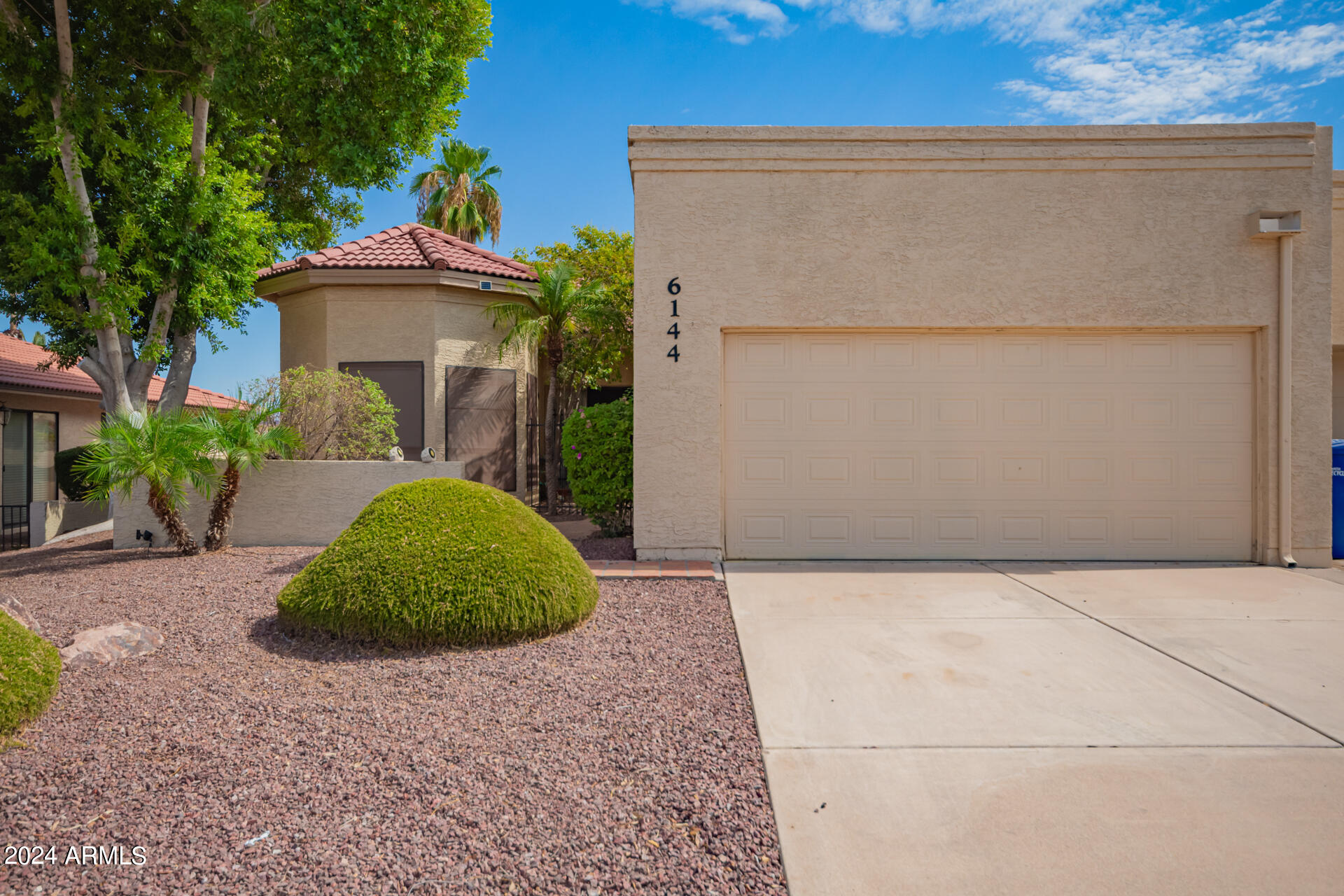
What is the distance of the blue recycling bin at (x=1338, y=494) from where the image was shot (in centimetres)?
736

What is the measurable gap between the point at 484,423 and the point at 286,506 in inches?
152

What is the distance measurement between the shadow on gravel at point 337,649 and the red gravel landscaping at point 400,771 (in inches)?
0.9

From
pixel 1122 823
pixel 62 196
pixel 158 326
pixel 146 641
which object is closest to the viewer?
pixel 1122 823

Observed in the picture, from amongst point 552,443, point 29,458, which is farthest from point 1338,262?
point 29,458

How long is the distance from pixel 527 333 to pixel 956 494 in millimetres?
7583

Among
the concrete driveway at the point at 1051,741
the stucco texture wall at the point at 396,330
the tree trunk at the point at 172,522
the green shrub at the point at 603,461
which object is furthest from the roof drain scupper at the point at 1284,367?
the tree trunk at the point at 172,522

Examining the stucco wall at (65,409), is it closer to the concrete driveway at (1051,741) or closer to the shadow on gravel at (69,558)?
the shadow on gravel at (69,558)

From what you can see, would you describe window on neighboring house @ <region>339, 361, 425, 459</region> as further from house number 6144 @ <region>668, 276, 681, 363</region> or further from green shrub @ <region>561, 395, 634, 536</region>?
house number 6144 @ <region>668, 276, 681, 363</region>

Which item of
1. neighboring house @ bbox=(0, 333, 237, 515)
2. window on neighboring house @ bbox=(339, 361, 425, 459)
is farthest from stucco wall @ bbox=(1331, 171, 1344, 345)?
neighboring house @ bbox=(0, 333, 237, 515)

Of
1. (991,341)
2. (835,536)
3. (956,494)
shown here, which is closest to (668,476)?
(835,536)

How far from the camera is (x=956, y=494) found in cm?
733

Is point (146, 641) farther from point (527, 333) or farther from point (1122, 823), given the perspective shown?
point (527, 333)

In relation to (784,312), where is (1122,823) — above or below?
below

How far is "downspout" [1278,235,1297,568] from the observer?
22.9 feet
